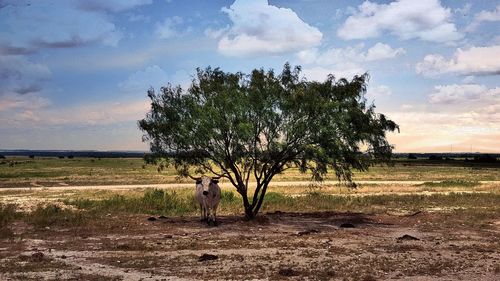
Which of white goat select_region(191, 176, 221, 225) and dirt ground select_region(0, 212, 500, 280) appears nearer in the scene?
dirt ground select_region(0, 212, 500, 280)

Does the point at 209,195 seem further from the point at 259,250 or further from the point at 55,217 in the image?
the point at 55,217

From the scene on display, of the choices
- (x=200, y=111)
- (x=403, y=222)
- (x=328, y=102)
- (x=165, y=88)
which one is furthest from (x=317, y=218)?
(x=165, y=88)

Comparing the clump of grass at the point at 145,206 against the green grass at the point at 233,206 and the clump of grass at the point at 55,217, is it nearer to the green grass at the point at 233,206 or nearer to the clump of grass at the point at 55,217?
the green grass at the point at 233,206

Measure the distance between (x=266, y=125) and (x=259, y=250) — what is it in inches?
371

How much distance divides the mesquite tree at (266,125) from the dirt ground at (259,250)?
337 centimetres

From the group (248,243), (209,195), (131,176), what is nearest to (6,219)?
(209,195)

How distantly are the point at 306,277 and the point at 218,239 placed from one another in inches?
311

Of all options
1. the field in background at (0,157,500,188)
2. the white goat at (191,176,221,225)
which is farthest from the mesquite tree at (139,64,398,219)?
the field in background at (0,157,500,188)

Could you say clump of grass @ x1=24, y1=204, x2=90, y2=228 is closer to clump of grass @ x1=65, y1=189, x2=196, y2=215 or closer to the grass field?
the grass field

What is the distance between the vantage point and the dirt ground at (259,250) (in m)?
15.9

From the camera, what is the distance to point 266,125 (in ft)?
91.4

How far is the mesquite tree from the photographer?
27344 mm

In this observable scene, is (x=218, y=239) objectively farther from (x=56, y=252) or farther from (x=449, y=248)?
(x=449, y=248)

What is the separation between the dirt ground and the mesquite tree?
3.37m
